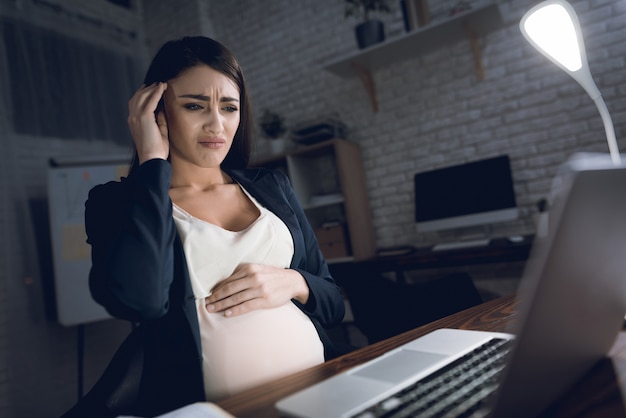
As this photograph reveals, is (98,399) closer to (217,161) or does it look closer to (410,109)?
(217,161)

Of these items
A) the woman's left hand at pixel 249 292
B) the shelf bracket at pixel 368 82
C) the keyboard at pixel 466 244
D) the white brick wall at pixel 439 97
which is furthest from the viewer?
the shelf bracket at pixel 368 82

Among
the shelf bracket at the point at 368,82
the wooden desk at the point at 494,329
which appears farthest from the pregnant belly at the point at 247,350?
the shelf bracket at the point at 368,82

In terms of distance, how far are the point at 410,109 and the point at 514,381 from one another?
3.02m

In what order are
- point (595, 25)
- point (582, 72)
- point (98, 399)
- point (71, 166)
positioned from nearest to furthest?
1. point (98, 399)
2. point (582, 72)
3. point (595, 25)
4. point (71, 166)

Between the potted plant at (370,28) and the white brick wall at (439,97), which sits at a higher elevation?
the potted plant at (370,28)

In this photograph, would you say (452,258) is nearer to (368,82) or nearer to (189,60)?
(368,82)

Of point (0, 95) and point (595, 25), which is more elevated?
point (0, 95)

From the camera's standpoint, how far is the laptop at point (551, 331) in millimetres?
370

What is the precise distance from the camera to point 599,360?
59cm

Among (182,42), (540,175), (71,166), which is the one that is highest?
(71,166)

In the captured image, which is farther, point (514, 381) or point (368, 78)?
point (368, 78)

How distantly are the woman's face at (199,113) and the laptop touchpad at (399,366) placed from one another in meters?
0.77

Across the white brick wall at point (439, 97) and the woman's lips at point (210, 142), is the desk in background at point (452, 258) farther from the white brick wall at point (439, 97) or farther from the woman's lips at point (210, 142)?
the woman's lips at point (210, 142)

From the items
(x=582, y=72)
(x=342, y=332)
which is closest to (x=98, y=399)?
(x=582, y=72)
